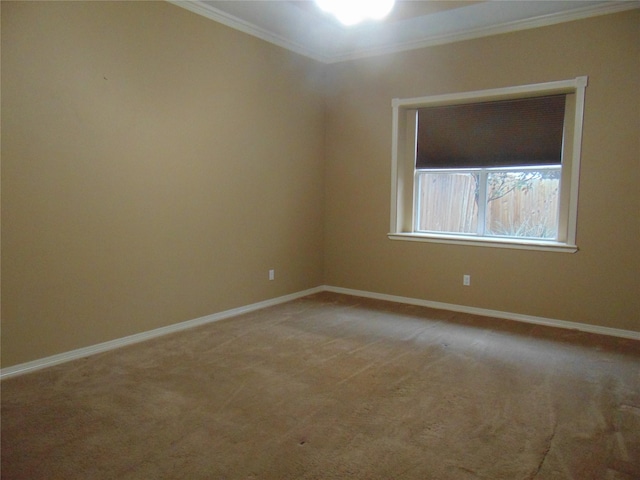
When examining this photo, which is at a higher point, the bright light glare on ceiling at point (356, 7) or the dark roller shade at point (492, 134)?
the bright light glare on ceiling at point (356, 7)

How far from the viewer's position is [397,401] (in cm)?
264

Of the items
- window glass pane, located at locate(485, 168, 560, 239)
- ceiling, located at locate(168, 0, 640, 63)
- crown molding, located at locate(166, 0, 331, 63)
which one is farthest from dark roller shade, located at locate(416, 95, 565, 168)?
crown molding, located at locate(166, 0, 331, 63)

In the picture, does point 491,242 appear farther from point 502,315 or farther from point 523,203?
point 502,315

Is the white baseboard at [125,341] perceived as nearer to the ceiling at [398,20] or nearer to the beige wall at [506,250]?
the beige wall at [506,250]

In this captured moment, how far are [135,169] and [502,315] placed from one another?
143 inches

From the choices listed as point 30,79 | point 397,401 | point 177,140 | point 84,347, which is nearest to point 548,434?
point 397,401

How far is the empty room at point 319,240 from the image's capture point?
230cm

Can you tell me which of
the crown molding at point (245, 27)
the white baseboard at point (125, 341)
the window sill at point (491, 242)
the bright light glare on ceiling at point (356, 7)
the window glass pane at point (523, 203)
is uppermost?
the crown molding at point (245, 27)

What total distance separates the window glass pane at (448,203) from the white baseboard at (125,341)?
1856mm

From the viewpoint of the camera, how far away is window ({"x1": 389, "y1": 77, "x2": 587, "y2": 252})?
414 centimetres

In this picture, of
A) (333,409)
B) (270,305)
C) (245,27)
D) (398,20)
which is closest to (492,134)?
(398,20)

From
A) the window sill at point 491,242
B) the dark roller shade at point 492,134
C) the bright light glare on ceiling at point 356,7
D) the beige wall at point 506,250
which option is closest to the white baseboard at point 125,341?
the beige wall at point 506,250

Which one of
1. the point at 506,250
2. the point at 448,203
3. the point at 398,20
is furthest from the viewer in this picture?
the point at 448,203

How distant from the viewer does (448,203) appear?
489cm
